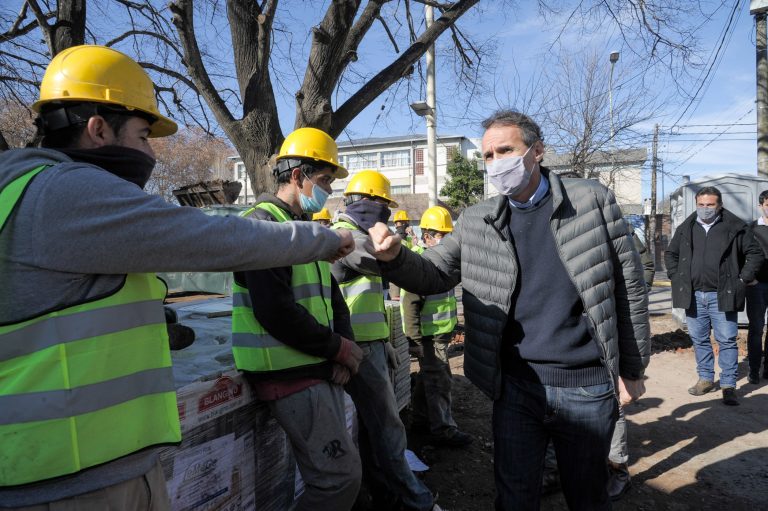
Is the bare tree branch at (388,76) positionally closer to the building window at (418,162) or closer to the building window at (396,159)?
the building window at (418,162)

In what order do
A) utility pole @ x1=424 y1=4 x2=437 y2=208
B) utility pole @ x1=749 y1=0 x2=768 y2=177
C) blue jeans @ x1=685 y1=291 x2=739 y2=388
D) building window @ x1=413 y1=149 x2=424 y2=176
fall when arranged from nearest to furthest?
blue jeans @ x1=685 y1=291 x2=739 y2=388 → utility pole @ x1=749 y1=0 x2=768 y2=177 → utility pole @ x1=424 y1=4 x2=437 y2=208 → building window @ x1=413 y1=149 x2=424 y2=176

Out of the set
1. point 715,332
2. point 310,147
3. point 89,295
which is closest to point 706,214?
point 715,332

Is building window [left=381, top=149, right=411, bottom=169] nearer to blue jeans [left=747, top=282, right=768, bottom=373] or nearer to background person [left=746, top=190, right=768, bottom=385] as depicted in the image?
background person [left=746, top=190, right=768, bottom=385]

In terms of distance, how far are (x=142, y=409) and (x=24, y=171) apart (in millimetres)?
688

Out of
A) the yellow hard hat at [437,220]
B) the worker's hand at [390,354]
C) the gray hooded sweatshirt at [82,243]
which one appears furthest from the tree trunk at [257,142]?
the gray hooded sweatshirt at [82,243]

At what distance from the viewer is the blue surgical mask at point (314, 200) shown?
2730 mm

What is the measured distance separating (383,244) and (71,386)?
4.03 ft

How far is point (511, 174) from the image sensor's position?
2.33 m

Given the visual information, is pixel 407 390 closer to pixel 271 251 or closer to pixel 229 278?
pixel 271 251

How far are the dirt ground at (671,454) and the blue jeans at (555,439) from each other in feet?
4.82

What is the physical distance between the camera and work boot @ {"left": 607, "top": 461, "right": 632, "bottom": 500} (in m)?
3.61

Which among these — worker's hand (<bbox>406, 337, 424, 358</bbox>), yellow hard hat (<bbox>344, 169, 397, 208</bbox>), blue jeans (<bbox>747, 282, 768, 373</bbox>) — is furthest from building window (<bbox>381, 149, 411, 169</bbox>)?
yellow hard hat (<bbox>344, 169, 397, 208</bbox>)

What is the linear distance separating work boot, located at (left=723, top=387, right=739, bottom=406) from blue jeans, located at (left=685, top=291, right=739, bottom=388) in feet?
0.14

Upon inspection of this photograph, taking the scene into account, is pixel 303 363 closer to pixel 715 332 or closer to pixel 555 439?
pixel 555 439
